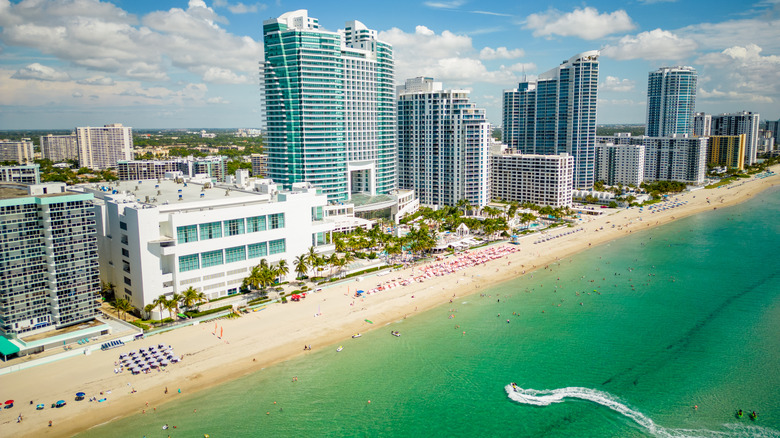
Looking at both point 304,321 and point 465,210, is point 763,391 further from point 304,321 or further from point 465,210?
point 465,210

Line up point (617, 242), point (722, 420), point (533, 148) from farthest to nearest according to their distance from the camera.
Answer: point (533, 148) < point (617, 242) < point (722, 420)

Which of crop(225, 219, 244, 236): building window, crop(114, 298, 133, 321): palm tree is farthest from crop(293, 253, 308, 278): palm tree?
crop(114, 298, 133, 321): palm tree

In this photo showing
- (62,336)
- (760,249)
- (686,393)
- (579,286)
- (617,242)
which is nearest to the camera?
(686,393)

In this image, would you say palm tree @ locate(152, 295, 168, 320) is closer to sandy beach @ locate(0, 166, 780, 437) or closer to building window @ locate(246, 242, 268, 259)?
sandy beach @ locate(0, 166, 780, 437)

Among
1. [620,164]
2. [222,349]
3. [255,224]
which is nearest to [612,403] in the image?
[222,349]

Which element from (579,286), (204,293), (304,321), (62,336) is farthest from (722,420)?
(62,336)

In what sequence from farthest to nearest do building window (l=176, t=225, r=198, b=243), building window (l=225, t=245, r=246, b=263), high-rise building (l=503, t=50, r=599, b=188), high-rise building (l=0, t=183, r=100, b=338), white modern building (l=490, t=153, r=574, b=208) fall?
1. high-rise building (l=503, t=50, r=599, b=188)
2. white modern building (l=490, t=153, r=574, b=208)
3. building window (l=225, t=245, r=246, b=263)
4. building window (l=176, t=225, r=198, b=243)
5. high-rise building (l=0, t=183, r=100, b=338)

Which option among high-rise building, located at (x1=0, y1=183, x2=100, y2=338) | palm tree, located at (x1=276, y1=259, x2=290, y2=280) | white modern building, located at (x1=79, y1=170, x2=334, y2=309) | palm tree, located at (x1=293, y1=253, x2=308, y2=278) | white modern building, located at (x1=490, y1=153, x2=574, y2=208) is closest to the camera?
high-rise building, located at (x1=0, y1=183, x2=100, y2=338)
